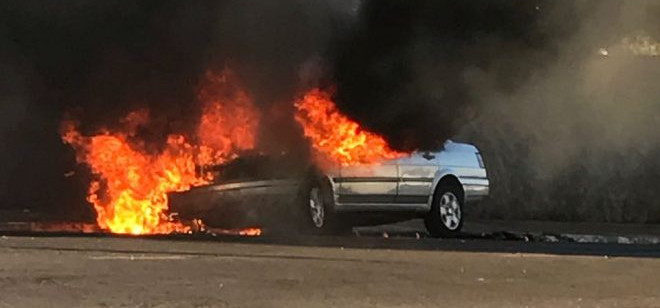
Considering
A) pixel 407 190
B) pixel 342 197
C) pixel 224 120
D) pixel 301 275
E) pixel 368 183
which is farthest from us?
pixel 224 120

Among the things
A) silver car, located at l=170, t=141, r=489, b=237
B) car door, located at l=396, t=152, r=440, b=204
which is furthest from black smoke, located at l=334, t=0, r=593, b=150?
silver car, located at l=170, t=141, r=489, b=237

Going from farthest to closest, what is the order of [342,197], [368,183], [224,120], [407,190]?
[224,120], [407,190], [368,183], [342,197]

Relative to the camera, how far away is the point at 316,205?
16.3m

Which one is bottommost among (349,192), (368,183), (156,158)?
(349,192)

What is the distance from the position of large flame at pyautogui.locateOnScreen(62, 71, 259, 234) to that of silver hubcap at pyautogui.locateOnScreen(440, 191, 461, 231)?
9.04ft

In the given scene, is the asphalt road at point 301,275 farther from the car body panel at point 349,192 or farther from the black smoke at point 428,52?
the black smoke at point 428,52

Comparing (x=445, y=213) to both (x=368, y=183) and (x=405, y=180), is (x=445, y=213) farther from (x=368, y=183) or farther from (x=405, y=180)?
(x=368, y=183)

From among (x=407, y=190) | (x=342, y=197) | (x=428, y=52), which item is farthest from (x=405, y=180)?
(x=428, y=52)

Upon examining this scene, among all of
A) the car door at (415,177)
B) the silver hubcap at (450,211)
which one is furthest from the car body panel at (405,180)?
the silver hubcap at (450,211)

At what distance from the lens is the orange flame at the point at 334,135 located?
16.8 m

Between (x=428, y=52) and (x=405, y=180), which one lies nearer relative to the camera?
(x=405, y=180)

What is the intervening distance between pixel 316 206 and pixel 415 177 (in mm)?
1442

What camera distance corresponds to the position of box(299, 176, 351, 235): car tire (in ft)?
53.3

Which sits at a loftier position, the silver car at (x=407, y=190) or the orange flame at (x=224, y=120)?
the orange flame at (x=224, y=120)
